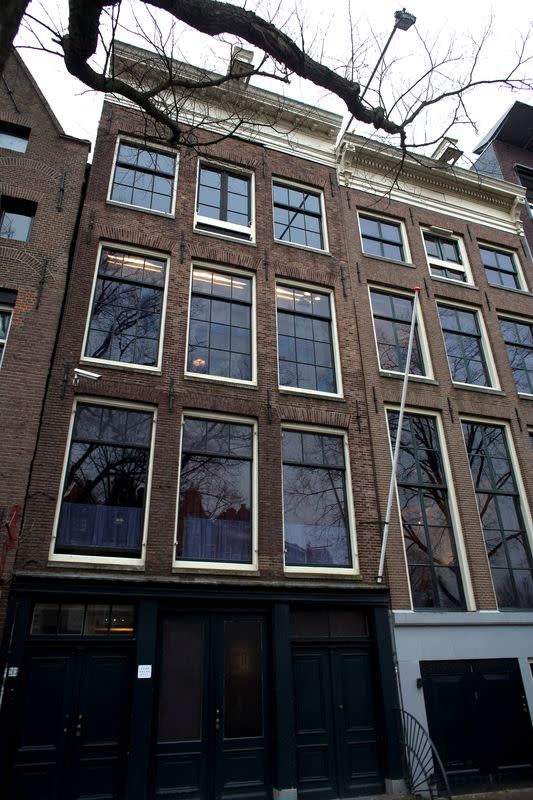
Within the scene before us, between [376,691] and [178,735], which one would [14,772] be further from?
[376,691]

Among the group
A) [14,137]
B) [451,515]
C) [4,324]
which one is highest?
[14,137]

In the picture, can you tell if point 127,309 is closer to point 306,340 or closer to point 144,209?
point 144,209

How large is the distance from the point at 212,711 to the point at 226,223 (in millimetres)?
10753

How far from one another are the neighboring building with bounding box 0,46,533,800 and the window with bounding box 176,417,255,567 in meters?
0.04

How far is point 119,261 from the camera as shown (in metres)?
11.7

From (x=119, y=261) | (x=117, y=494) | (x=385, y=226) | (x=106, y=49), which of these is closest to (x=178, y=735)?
(x=117, y=494)

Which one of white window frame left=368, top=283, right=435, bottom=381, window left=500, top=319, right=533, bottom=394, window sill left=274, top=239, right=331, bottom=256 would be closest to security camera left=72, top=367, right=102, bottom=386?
window sill left=274, top=239, right=331, bottom=256

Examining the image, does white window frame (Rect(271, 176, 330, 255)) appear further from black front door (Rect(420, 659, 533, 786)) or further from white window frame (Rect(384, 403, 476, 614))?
black front door (Rect(420, 659, 533, 786))

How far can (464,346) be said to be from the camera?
14.6 m

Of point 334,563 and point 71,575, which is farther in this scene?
point 334,563

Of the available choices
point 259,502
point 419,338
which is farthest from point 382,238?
point 259,502

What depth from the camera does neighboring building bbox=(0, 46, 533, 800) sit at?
27.7 feet

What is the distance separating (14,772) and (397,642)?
6.64m

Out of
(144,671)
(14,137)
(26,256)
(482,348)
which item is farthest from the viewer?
(482,348)
